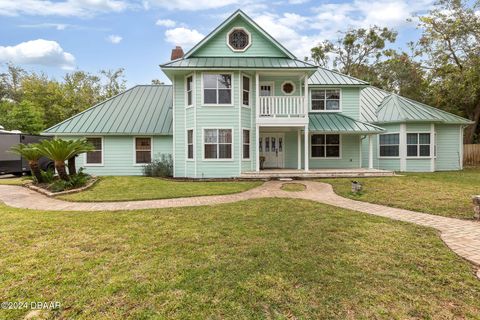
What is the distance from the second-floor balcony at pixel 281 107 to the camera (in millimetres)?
14117

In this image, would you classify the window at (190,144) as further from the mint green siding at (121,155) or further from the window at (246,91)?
the window at (246,91)

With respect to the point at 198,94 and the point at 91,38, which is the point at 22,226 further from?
the point at 91,38

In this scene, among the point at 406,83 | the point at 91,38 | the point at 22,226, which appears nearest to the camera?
the point at 22,226

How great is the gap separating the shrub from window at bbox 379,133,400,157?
560 inches

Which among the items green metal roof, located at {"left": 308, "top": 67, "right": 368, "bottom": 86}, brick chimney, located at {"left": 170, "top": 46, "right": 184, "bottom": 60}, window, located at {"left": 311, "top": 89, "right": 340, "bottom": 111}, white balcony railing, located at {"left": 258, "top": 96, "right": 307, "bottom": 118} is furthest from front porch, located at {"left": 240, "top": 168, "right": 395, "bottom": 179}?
brick chimney, located at {"left": 170, "top": 46, "right": 184, "bottom": 60}

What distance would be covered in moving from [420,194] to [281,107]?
771cm

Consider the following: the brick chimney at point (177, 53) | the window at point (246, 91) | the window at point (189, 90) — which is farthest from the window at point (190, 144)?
the brick chimney at point (177, 53)

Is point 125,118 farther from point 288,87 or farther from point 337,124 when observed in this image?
point 337,124

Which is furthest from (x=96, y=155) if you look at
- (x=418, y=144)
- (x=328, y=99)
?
(x=418, y=144)

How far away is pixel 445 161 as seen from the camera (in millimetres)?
17781

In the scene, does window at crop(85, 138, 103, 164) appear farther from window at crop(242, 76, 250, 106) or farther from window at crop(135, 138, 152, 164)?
window at crop(242, 76, 250, 106)

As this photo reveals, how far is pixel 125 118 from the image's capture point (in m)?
16.3

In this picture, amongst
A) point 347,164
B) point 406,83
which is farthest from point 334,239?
point 406,83

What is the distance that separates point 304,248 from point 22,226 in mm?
6227
